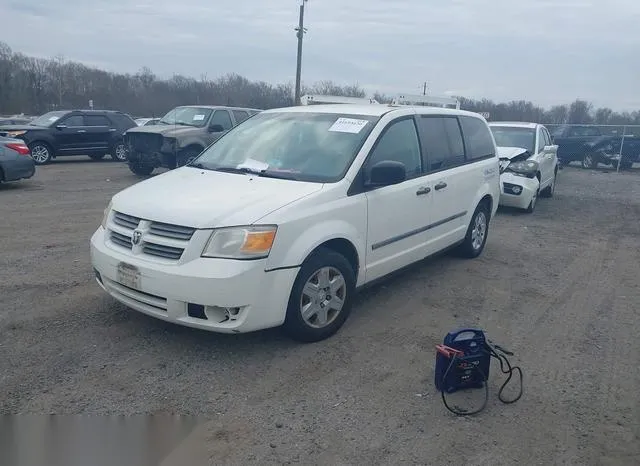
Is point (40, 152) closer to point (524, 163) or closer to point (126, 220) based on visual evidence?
point (524, 163)

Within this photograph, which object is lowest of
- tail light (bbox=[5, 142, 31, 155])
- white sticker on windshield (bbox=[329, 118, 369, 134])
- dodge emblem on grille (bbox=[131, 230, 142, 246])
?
tail light (bbox=[5, 142, 31, 155])

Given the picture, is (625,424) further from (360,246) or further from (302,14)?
(302,14)

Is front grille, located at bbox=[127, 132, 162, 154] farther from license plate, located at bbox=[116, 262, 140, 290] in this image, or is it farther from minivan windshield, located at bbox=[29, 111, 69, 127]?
license plate, located at bbox=[116, 262, 140, 290]

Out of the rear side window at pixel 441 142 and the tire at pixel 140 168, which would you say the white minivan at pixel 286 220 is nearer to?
the rear side window at pixel 441 142

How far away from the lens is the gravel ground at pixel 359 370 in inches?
122

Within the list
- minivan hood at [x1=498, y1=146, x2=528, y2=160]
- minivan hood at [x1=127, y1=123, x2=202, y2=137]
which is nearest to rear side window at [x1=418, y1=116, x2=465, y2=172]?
minivan hood at [x1=498, y1=146, x2=528, y2=160]

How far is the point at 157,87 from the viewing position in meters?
48.2

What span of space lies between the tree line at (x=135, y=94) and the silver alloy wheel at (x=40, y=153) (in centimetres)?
1726

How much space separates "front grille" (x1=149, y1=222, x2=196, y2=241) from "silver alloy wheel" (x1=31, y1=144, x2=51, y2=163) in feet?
48.1

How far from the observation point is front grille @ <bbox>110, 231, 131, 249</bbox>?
4148 millimetres

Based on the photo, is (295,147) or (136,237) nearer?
(136,237)

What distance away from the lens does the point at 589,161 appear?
23109mm

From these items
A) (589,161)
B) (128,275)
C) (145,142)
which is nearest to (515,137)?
(145,142)

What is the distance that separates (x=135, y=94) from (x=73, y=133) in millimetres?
34418
